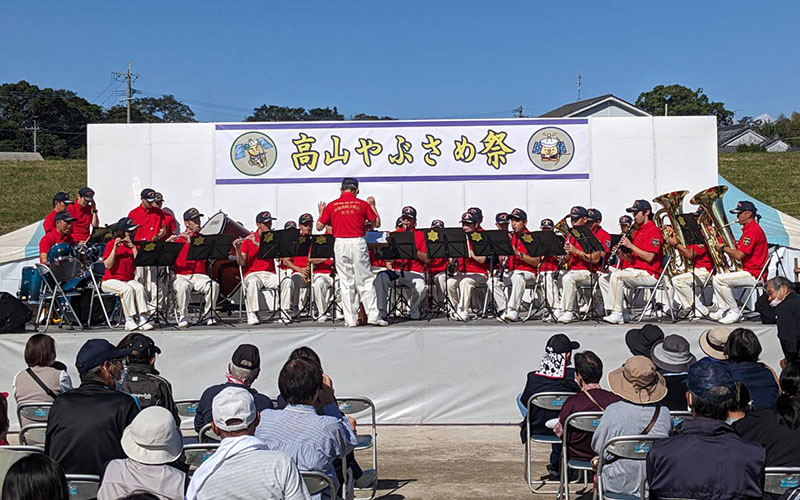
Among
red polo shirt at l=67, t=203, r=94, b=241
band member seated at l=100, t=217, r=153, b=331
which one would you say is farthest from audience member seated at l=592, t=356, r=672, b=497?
red polo shirt at l=67, t=203, r=94, b=241

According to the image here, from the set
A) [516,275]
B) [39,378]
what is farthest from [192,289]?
[39,378]

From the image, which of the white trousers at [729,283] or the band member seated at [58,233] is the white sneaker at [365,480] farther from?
the white trousers at [729,283]

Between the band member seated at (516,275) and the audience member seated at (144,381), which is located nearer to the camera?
the audience member seated at (144,381)

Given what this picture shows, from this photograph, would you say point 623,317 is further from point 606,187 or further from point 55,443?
point 55,443

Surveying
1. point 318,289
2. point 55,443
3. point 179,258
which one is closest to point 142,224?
point 179,258

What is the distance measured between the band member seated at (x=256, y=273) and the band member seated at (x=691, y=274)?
16.6 ft

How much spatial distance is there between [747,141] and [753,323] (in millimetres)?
62555

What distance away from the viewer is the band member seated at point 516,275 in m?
11.0

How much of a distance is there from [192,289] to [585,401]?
6.64 m

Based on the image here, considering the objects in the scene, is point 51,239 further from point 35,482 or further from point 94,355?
point 35,482

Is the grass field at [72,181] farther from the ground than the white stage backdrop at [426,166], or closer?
farther from the ground

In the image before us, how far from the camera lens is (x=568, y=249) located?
35.0 feet

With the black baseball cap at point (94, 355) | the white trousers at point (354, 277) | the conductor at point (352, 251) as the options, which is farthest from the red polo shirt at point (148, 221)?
the black baseball cap at point (94, 355)

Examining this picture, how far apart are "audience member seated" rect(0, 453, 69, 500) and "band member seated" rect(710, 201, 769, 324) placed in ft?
30.3
